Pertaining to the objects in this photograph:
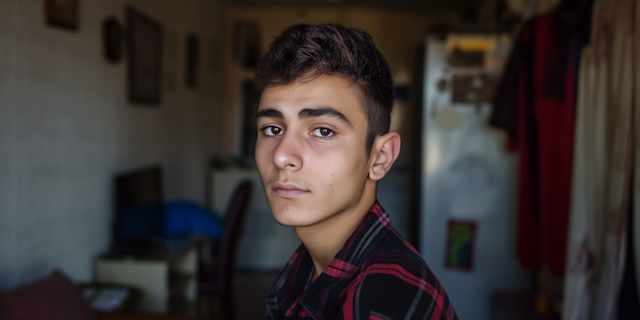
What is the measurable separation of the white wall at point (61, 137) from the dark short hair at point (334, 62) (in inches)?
55.1

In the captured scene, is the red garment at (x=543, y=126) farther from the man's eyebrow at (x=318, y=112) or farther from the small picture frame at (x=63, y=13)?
the small picture frame at (x=63, y=13)

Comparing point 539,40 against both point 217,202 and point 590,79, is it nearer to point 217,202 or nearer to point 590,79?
point 590,79

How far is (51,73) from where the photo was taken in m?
1.85

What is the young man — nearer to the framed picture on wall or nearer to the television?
the television

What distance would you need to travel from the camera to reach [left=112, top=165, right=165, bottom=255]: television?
2.22 metres

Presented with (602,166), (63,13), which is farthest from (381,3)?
(602,166)

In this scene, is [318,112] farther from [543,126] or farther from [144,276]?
[144,276]

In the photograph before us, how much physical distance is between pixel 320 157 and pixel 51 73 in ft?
5.67

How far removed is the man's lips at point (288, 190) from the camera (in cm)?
67

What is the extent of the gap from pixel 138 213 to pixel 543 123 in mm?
2210

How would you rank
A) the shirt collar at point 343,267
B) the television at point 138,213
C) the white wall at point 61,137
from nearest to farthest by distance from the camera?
1. the shirt collar at point 343,267
2. the white wall at point 61,137
3. the television at point 138,213

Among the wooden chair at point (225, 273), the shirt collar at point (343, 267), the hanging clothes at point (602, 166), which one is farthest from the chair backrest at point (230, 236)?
the shirt collar at point (343, 267)

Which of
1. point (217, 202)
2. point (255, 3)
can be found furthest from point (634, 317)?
point (255, 3)

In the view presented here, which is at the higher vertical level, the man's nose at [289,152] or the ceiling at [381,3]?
the ceiling at [381,3]
